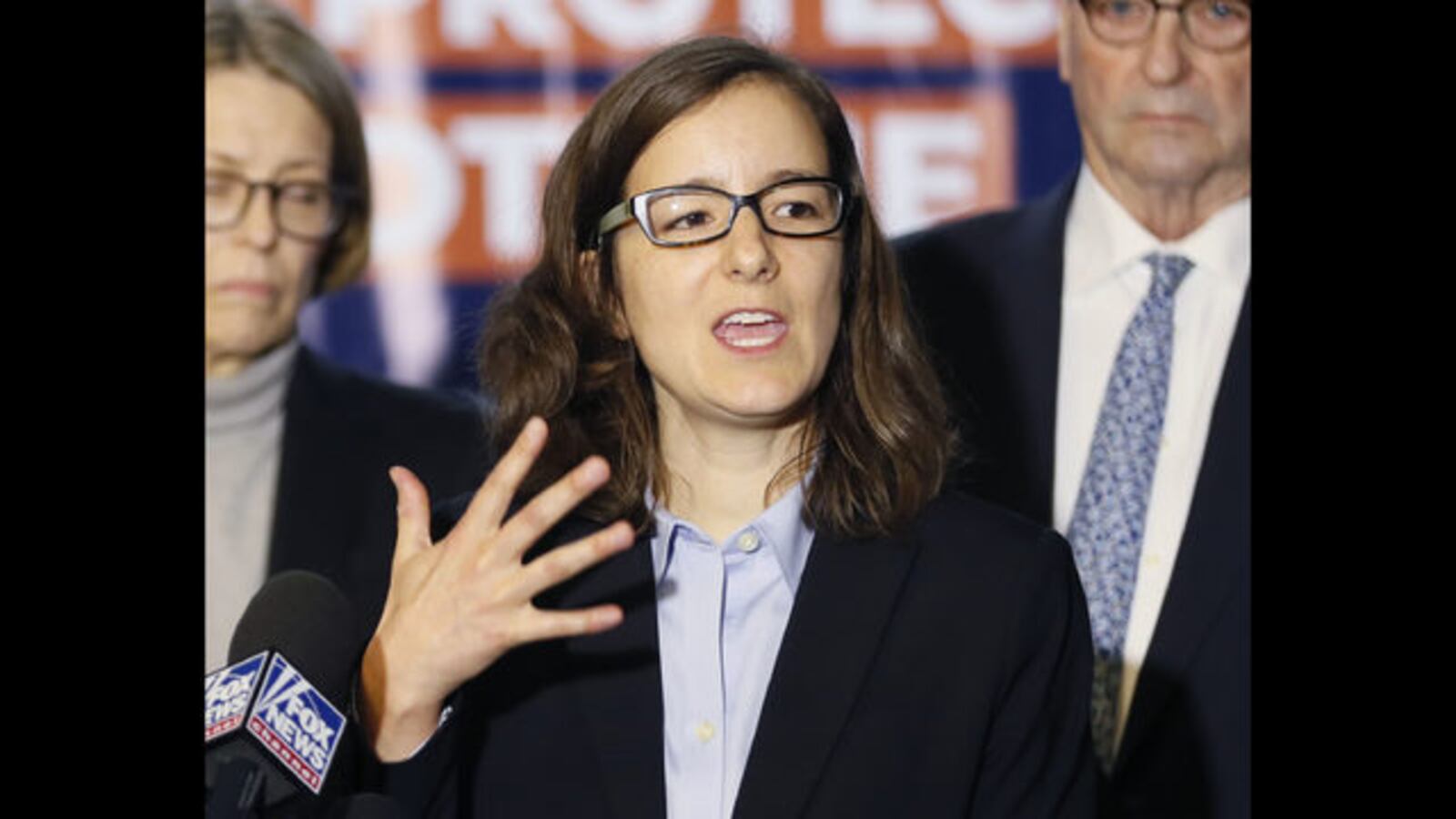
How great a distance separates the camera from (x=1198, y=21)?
3.02 meters

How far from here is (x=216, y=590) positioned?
3080mm

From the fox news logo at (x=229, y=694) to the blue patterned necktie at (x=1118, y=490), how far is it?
1.40 meters

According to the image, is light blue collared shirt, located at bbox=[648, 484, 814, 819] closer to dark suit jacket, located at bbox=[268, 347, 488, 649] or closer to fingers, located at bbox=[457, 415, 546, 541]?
fingers, located at bbox=[457, 415, 546, 541]

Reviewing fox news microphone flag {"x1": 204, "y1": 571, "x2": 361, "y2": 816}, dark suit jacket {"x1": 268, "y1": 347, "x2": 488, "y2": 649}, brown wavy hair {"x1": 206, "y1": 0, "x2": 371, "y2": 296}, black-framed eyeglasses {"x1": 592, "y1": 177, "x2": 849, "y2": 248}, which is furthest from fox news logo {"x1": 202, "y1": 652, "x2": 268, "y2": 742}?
brown wavy hair {"x1": 206, "y1": 0, "x2": 371, "y2": 296}

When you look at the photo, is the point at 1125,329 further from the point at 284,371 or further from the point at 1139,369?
the point at 284,371

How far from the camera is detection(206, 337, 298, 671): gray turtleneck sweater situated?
312cm

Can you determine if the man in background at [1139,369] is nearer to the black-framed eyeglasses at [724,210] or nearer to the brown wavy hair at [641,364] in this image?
the brown wavy hair at [641,364]

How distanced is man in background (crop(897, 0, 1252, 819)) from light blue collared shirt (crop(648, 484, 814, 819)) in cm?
85

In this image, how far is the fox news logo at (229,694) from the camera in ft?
5.59

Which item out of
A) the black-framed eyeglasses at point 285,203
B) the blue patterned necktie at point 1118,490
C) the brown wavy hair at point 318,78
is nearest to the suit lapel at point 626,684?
the blue patterned necktie at point 1118,490

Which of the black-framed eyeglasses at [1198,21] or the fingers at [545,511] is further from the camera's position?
the black-framed eyeglasses at [1198,21]

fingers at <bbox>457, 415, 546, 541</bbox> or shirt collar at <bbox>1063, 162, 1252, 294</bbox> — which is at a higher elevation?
shirt collar at <bbox>1063, 162, 1252, 294</bbox>
